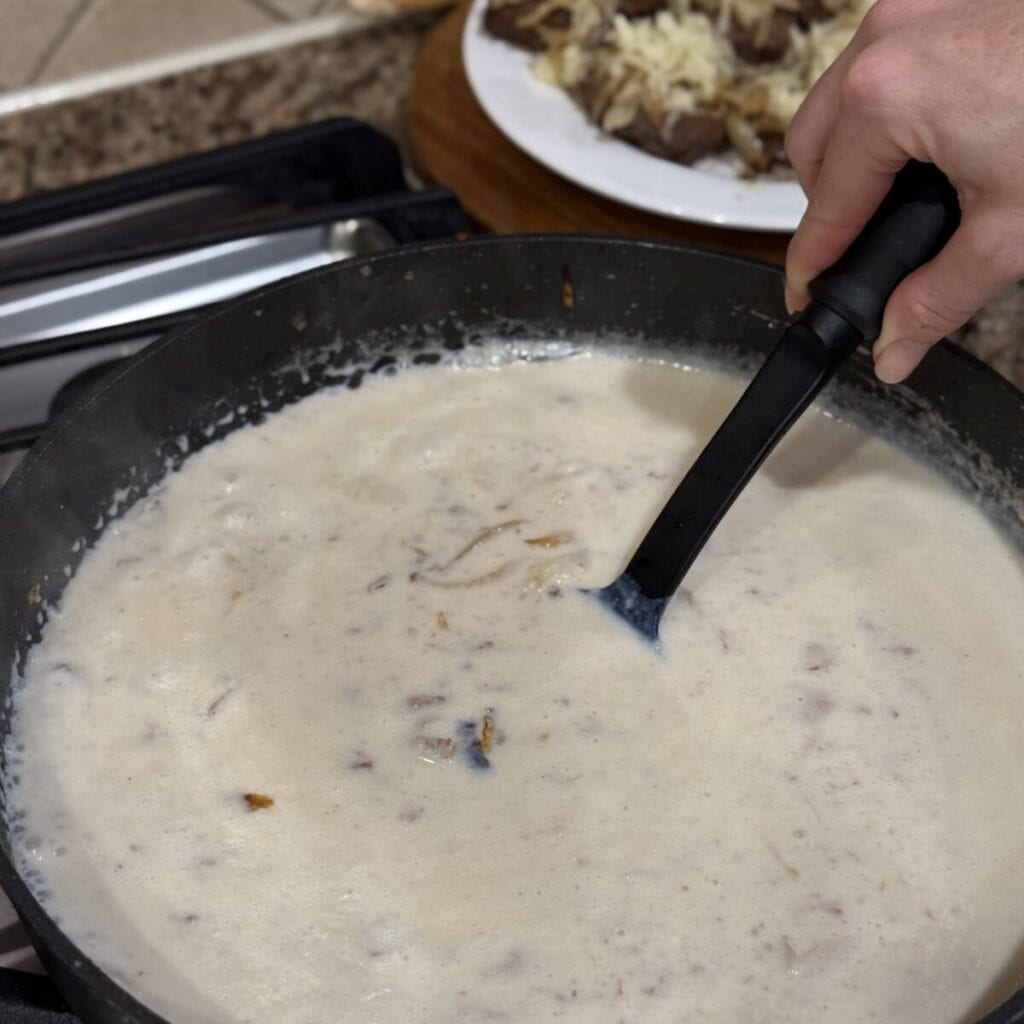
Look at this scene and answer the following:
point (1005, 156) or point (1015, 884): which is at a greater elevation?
point (1005, 156)

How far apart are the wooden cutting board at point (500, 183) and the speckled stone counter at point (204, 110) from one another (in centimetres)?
7

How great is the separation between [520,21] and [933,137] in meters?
0.91

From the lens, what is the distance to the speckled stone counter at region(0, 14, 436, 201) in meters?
1.60

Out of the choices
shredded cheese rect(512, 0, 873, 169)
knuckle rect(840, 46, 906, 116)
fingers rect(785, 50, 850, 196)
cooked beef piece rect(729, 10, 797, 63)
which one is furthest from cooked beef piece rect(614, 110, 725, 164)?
knuckle rect(840, 46, 906, 116)

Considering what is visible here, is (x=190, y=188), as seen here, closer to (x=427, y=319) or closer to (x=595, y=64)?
(x=427, y=319)

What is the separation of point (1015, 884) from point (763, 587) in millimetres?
301

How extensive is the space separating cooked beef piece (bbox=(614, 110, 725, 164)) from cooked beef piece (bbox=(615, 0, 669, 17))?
0.16m

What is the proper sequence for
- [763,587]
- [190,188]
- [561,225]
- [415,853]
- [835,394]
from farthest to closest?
[561,225] → [190,188] → [835,394] → [763,587] → [415,853]

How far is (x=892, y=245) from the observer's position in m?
0.88

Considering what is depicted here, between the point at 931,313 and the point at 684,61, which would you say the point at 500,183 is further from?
the point at 931,313

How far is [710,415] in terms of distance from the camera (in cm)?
127

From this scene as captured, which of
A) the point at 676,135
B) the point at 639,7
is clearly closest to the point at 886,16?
the point at 676,135

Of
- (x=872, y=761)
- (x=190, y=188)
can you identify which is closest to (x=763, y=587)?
(x=872, y=761)

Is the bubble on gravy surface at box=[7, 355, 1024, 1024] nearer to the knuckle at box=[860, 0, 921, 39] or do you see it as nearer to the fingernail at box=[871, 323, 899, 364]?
the fingernail at box=[871, 323, 899, 364]
